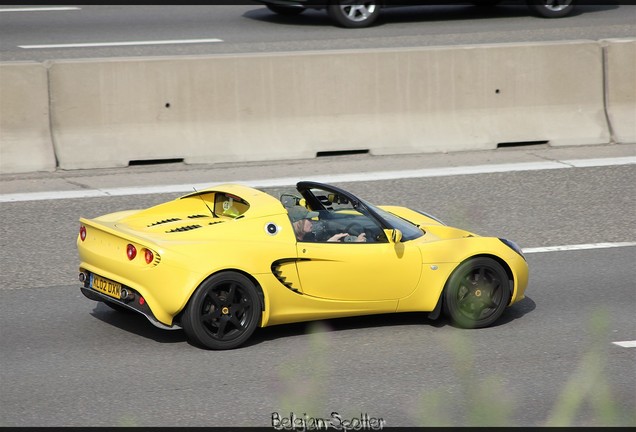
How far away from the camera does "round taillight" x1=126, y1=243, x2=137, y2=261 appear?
6.98 m

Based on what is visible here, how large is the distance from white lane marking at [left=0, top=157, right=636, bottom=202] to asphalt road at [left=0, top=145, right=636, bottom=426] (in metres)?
0.66

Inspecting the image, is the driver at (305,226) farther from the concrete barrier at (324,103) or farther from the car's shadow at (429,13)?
the car's shadow at (429,13)

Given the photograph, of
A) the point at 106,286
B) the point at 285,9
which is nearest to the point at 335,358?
the point at 106,286

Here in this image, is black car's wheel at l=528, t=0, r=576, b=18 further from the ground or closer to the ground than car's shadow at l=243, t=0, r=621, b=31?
further from the ground

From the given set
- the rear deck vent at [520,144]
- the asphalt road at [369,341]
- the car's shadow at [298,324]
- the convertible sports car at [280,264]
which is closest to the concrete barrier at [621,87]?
the rear deck vent at [520,144]

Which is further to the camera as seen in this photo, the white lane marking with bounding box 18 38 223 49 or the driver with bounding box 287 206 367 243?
the white lane marking with bounding box 18 38 223 49

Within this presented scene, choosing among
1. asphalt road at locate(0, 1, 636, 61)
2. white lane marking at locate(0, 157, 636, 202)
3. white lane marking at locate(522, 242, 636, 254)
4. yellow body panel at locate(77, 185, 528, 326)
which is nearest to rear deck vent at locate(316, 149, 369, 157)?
white lane marking at locate(0, 157, 636, 202)

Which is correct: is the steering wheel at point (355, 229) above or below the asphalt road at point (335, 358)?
above

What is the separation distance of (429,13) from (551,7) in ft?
7.17

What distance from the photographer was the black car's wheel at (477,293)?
762 cm

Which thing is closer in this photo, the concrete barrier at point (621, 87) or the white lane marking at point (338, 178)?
the white lane marking at point (338, 178)

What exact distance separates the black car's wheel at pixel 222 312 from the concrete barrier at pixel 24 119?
18.4 feet

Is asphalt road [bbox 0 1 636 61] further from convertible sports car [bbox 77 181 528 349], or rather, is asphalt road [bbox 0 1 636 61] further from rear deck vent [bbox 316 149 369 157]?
convertible sports car [bbox 77 181 528 349]

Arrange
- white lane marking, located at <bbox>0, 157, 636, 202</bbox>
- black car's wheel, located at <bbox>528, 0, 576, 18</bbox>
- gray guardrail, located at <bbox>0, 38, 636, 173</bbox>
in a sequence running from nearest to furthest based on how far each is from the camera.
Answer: white lane marking, located at <bbox>0, 157, 636, 202</bbox> → gray guardrail, located at <bbox>0, 38, 636, 173</bbox> → black car's wheel, located at <bbox>528, 0, 576, 18</bbox>
